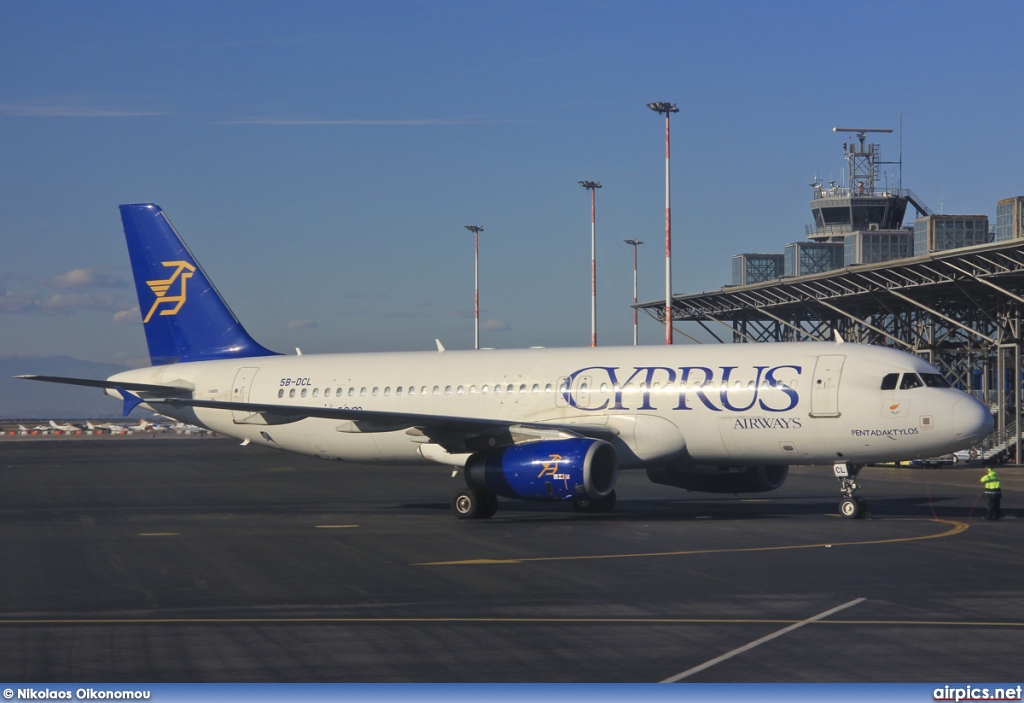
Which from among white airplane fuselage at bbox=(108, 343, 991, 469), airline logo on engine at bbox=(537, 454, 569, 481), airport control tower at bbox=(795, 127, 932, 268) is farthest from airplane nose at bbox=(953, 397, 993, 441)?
airport control tower at bbox=(795, 127, 932, 268)

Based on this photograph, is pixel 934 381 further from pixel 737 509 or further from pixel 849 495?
pixel 737 509

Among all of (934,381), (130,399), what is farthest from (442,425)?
(130,399)

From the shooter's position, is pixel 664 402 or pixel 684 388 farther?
pixel 664 402

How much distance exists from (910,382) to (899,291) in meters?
35.5

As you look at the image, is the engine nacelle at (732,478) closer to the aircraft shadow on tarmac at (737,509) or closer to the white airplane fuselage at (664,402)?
the aircraft shadow on tarmac at (737,509)

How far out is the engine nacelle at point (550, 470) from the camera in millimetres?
27094

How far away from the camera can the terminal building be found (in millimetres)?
54594

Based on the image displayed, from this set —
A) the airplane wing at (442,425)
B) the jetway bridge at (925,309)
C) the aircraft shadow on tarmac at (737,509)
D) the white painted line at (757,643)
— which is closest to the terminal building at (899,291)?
the jetway bridge at (925,309)

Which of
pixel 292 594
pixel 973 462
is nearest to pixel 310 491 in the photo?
pixel 292 594

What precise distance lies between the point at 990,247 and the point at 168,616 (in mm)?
41393

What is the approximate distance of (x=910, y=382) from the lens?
27781 mm

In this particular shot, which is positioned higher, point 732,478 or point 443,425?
point 443,425

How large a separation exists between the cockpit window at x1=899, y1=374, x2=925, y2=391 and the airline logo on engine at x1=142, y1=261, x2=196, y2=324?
75.9 feet

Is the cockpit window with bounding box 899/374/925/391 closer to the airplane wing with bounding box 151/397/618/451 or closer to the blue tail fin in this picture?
the airplane wing with bounding box 151/397/618/451
